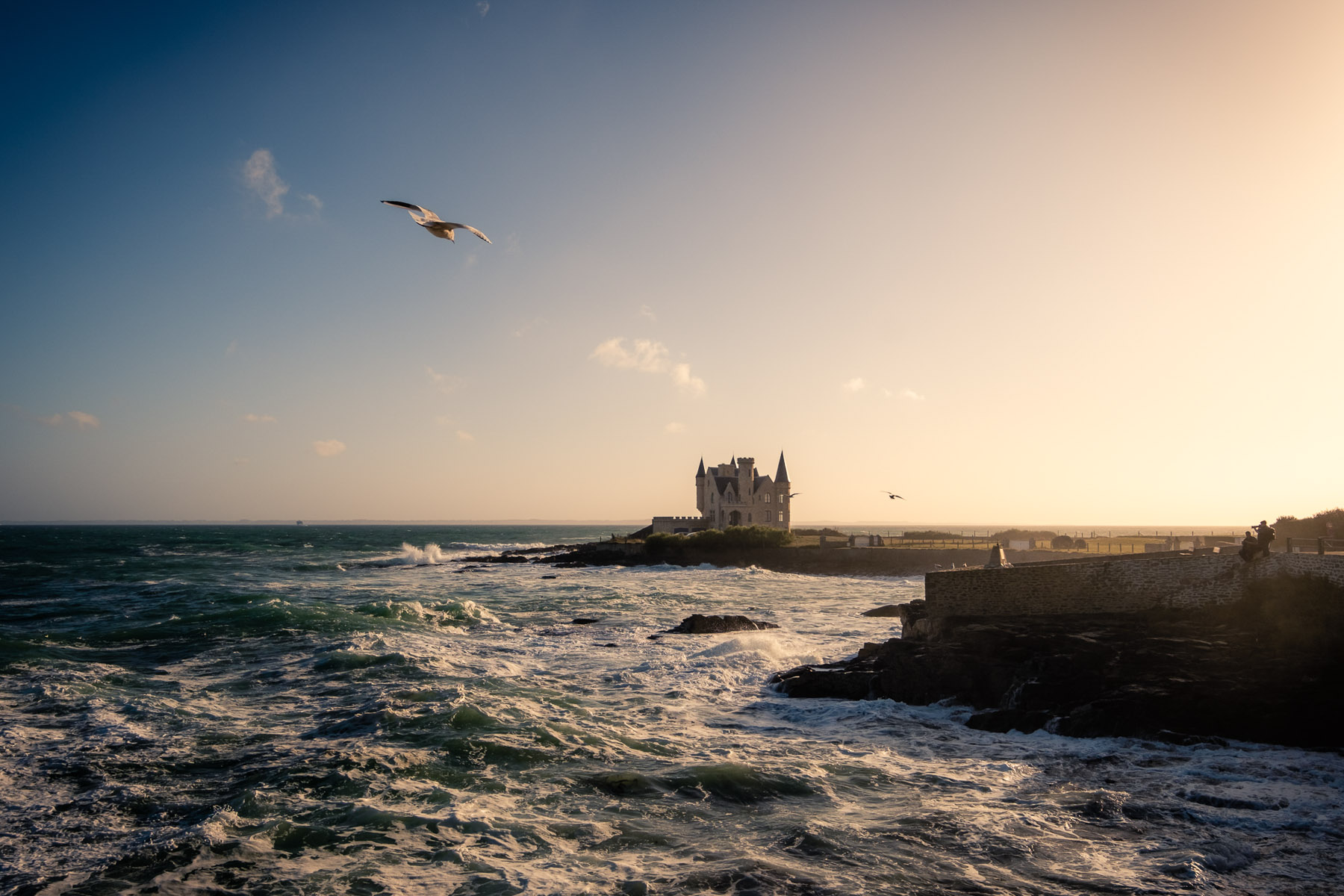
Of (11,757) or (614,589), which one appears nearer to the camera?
(11,757)

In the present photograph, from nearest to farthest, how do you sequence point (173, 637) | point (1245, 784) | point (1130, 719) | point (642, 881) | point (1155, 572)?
1. point (642, 881)
2. point (1245, 784)
3. point (1130, 719)
4. point (1155, 572)
5. point (173, 637)

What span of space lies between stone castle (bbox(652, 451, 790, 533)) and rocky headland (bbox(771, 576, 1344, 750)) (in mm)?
56196

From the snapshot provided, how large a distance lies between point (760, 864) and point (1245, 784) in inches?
266

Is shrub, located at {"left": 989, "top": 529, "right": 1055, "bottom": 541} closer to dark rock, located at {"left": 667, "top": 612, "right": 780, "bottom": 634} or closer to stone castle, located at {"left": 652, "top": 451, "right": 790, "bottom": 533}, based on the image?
stone castle, located at {"left": 652, "top": 451, "right": 790, "bottom": 533}

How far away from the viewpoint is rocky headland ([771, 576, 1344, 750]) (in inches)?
456

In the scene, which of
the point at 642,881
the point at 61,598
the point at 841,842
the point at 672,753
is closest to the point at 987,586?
the point at 672,753

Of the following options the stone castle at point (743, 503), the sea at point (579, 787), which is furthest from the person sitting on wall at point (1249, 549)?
the stone castle at point (743, 503)

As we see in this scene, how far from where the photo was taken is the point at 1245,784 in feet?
31.1

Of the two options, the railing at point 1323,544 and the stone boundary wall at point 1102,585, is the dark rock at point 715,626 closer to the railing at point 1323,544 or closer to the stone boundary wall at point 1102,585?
the stone boundary wall at point 1102,585

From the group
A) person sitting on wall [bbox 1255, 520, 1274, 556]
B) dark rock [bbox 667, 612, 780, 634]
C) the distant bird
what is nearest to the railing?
person sitting on wall [bbox 1255, 520, 1274, 556]

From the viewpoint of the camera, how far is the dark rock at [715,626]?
→ 22938 mm

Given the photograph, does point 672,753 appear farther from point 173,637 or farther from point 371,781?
point 173,637

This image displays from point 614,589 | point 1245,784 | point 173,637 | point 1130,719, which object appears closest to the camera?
point 1245,784

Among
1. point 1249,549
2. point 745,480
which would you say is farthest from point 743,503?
point 1249,549
